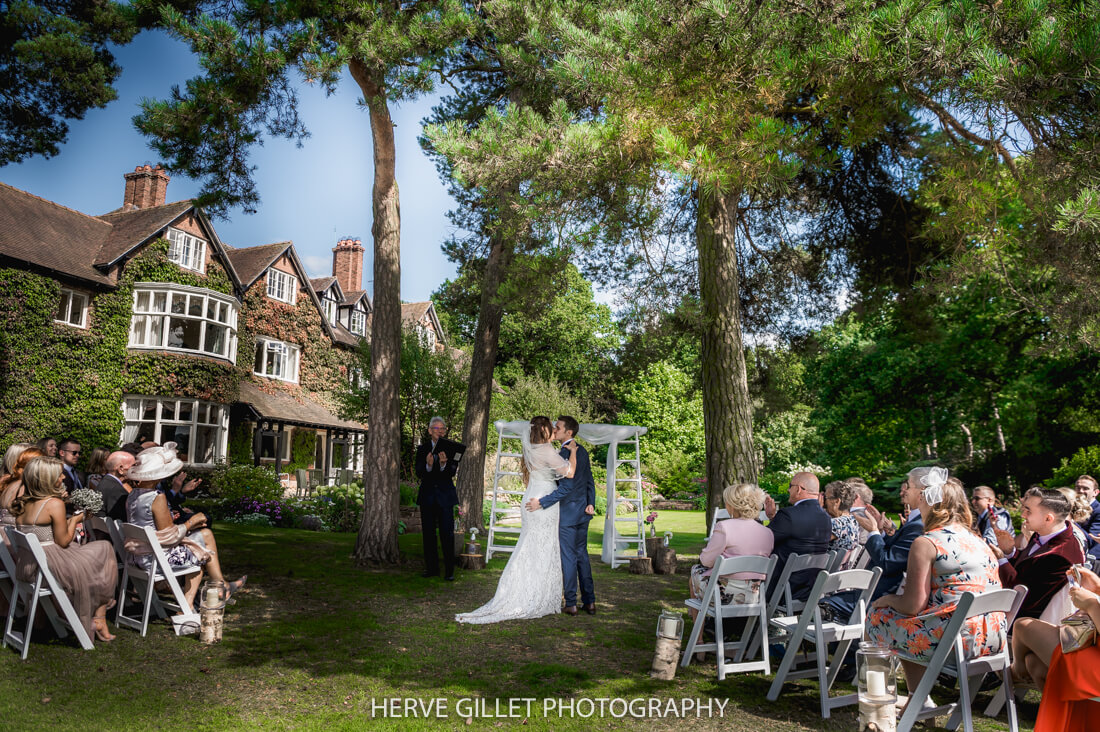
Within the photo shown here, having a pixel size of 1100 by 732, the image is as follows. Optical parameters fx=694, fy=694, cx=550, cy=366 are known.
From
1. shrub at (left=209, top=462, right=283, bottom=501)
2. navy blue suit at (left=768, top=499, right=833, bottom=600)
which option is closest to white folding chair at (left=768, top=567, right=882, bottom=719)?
navy blue suit at (left=768, top=499, right=833, bottom=600)

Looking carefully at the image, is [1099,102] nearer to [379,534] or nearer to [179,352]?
[379,534]

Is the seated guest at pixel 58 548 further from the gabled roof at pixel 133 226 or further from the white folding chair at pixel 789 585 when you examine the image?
the gabled roof at pixel 133 226

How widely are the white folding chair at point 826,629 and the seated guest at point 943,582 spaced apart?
37 centimetres

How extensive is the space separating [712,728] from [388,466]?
713 cm

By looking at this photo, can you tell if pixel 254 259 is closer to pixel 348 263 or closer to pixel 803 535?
pixel 348 263

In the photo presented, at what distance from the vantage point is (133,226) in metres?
23.4

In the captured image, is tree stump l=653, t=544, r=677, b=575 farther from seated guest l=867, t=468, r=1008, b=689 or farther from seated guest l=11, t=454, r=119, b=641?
seated guest l=11, t=454, r=119, b=641

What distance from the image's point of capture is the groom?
7367mm

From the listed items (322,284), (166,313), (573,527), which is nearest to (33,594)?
(573,527)

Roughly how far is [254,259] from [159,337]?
20.6ft

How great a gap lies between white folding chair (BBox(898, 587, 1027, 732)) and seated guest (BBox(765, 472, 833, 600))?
1433mm

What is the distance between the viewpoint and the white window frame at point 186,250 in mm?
23453

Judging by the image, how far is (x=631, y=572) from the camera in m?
10.8

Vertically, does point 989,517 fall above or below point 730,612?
above
